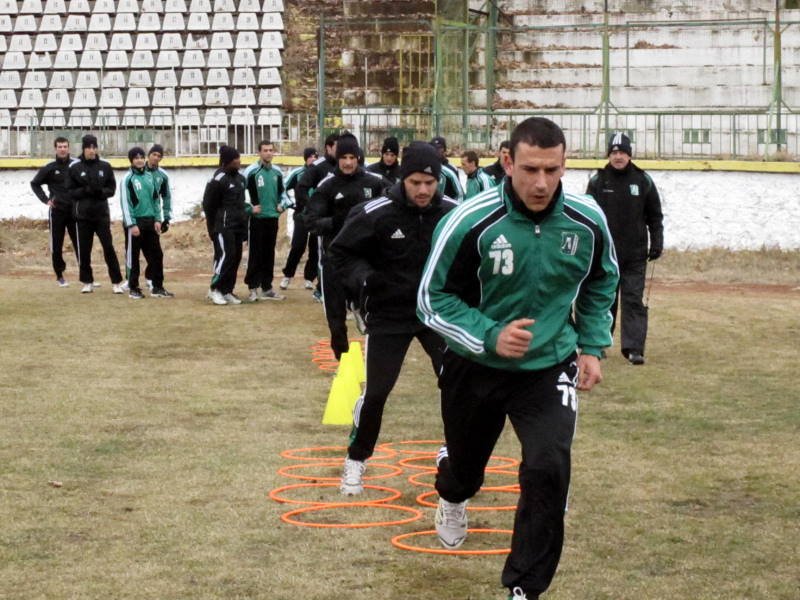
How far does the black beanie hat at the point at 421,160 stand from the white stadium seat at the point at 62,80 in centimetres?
2640

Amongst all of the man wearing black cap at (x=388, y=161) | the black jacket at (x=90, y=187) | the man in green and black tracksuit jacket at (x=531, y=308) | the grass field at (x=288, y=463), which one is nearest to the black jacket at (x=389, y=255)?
the grass field at (x=288, y=463)


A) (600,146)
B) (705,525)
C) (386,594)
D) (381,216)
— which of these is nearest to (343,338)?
(381,216)

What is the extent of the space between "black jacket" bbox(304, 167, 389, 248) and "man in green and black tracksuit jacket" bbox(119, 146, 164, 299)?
7.79m

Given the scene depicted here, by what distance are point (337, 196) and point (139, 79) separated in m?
21.7

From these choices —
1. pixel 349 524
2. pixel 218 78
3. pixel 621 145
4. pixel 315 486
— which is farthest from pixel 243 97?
pixel 349 524

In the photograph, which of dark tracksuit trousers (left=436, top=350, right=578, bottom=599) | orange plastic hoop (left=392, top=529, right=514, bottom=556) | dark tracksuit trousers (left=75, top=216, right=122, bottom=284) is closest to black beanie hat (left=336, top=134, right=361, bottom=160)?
orange plastic hoop (left=392, top=529, right=514, bottom=556)

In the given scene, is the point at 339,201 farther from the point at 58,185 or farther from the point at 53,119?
the point at 53,119

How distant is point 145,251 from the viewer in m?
20.5

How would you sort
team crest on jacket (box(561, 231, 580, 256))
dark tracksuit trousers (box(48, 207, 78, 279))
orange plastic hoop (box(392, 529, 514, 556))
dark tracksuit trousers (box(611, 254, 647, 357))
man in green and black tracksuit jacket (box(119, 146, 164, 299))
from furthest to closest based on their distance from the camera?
dark tracksuit trousers (box(48, 207, 78, 279)) < man in green and black tracksuit jacket (box(119, 146, 164, 299)) < dark tracksuit trousers (box(611, 254, 647, 357)) < orange plastic hoop (box(392, 529, 514, 556)) < team crest on jacket (box(561, 231, 580, 256))

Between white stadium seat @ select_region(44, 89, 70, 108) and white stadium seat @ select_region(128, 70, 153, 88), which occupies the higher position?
white stadium seat @ select_region(128, 70, 153, 88)

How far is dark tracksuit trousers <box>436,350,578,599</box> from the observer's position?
5656 millimetres

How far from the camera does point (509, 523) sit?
777 cm

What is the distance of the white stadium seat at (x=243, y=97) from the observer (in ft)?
104

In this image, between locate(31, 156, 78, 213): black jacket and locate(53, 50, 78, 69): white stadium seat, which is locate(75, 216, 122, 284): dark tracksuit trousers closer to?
locate(31, 156, 78, 213): black jacket
